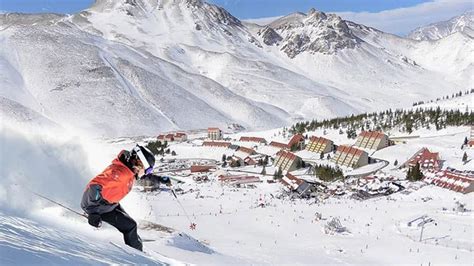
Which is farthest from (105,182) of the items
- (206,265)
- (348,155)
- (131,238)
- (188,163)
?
(188,163)

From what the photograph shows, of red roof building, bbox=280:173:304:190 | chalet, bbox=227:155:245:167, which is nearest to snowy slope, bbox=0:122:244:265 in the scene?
red roof building, bbox=280:173:304:190

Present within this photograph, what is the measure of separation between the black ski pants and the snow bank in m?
11.4

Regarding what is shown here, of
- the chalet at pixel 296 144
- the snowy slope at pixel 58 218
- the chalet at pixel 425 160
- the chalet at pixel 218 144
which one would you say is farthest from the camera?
the chalet at pixel 218 144

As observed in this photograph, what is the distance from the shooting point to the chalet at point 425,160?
61.5 metres

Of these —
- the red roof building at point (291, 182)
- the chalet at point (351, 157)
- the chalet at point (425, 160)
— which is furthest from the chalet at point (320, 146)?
the red roof building at point (291, 182)

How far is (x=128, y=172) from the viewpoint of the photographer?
968 centimetres

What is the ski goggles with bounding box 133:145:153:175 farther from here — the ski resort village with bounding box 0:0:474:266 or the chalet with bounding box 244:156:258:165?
the chalet with bounding box 244:156:258:165

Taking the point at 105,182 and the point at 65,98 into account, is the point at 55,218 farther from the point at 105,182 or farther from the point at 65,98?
the point at 65,98

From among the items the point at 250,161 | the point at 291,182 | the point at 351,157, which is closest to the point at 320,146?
the point at 351,157

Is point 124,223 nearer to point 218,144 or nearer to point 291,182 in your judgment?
point 291,182

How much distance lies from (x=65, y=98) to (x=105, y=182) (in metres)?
155

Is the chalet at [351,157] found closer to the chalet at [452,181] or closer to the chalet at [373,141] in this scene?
the chalet at [373,141]

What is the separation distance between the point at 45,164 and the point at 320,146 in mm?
62983

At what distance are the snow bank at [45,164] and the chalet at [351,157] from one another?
1907 inches
